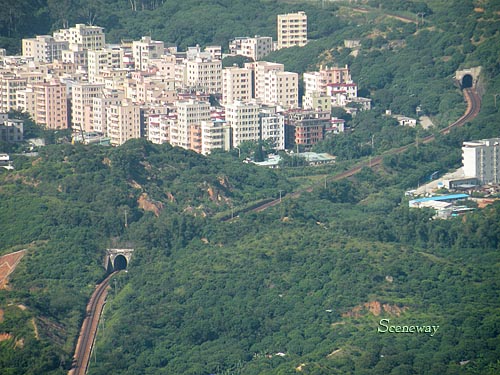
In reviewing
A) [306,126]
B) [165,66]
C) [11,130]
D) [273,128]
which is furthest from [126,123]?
[306,126]

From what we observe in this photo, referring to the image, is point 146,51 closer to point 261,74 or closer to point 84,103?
point 261,74

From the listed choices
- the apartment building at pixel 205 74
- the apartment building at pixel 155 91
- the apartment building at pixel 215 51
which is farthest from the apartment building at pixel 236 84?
the apartment building at pixel 215 51

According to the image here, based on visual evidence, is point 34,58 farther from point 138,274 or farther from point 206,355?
point 206,355

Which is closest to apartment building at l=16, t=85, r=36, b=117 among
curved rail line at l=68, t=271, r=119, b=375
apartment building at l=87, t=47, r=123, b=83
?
apartment building at l=87, t=47, r=123, b=83

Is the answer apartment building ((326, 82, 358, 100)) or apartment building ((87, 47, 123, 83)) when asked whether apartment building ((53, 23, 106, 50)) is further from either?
apartment building ((326, 82, 358, 100))

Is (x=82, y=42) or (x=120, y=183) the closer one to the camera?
(x=120, y=183)

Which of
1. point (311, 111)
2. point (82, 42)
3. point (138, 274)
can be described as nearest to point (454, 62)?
point (311, 111)

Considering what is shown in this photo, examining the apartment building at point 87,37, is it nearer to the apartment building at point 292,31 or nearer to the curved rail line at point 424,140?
the apartment building at point 292,31

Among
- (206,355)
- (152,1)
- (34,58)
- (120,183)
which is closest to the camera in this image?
(206,355)
